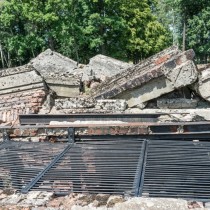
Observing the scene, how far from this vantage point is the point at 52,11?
24391 millimetres

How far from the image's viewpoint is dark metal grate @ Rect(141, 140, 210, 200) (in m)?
2.41

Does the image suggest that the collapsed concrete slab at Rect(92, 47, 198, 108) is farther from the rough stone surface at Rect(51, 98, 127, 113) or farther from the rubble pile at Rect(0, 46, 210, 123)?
the rough stone surface at Rect(51, 98, 127, 113)

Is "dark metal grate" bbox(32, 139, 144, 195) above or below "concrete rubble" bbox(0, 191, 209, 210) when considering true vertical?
below

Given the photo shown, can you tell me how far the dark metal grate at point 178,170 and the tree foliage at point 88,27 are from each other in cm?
2165

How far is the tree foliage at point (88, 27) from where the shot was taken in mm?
24422

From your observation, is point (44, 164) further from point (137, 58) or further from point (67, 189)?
point (137, 58)

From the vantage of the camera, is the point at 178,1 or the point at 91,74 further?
the point at 178,1

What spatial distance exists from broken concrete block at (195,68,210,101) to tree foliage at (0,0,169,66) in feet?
62.2

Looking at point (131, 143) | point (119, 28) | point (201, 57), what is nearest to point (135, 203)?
point (131, 143)

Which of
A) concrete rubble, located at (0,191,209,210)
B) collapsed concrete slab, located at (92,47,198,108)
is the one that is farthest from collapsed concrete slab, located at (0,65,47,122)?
concrete rubble, located at (0,191,209,210)

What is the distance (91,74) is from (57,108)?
4.17 m

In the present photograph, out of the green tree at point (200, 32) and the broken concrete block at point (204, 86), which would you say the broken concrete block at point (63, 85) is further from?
the green tree at point (200, 32)

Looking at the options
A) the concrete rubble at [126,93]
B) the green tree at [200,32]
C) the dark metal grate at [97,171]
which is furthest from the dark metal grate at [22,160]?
the green tree at [200,32]

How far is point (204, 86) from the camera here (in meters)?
6.20
